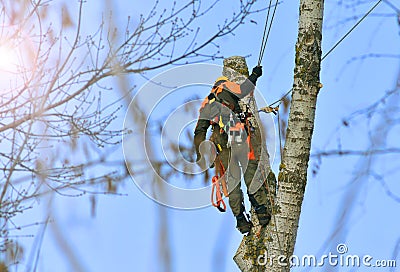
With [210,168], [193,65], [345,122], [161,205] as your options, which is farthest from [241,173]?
[161,205]

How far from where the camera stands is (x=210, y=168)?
402 cm

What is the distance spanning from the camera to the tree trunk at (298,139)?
330cm

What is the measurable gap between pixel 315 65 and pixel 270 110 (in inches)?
26.1

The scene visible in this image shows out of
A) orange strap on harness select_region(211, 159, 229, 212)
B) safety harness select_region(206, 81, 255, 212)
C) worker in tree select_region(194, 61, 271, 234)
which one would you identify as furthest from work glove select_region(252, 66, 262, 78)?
orange strap on harness select_region(211, 159, 229, 212)

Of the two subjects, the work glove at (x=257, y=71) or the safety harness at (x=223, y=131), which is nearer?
the safety harness at (x=223, y=131)

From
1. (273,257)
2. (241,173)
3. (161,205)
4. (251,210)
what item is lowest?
(161,205)

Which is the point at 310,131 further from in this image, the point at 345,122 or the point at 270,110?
the point at 270,110

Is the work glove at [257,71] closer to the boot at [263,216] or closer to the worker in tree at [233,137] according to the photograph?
the worker in tree at [233,137]

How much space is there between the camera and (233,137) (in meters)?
3.86

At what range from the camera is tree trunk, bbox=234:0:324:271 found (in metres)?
3.30

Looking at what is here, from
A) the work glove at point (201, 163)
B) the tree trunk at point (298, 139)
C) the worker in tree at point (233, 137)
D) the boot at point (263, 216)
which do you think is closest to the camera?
the tree trunk at point (298, 139)

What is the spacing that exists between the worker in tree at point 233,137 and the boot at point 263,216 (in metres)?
0.07

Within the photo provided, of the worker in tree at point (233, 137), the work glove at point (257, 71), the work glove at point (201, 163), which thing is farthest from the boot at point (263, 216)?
the work glove at point (257, 71)

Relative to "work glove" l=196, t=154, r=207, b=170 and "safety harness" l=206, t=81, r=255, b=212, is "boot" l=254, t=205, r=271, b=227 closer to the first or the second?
"safety harness" l=206, t=81, r=255, b=212
